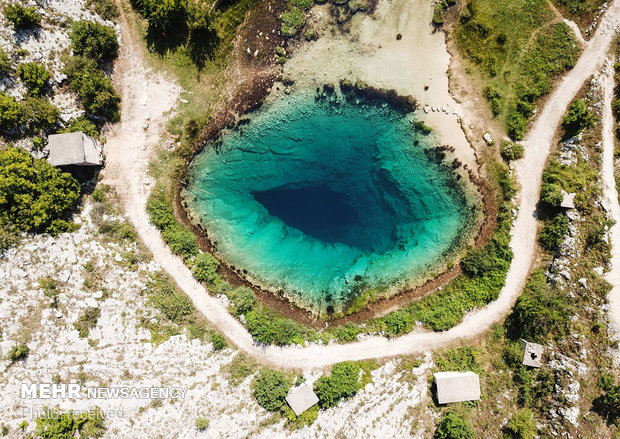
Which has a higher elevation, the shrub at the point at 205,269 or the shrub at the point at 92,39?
the shrub at the point at 92,39

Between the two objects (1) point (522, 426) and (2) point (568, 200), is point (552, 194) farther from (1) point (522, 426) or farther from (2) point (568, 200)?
(1) point (522, 426)

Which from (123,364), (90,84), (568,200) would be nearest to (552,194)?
(568,200)

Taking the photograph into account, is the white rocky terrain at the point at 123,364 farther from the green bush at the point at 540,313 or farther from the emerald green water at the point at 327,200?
the green bush at the point at 540,313

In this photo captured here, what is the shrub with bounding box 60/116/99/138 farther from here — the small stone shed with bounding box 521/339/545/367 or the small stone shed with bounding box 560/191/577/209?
the small stone shed with bounding box 521/339/545/367

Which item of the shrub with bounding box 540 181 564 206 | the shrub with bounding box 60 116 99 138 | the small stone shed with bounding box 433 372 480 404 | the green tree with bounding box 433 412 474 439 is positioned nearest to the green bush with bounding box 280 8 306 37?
the shrub with bounding box 60 116 99 138

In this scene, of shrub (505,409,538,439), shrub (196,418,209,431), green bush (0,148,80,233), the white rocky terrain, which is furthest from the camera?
shrub (505,409,538,439)

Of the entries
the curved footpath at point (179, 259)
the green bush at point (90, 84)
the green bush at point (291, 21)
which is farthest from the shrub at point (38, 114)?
the green bush at point (291, 21)
